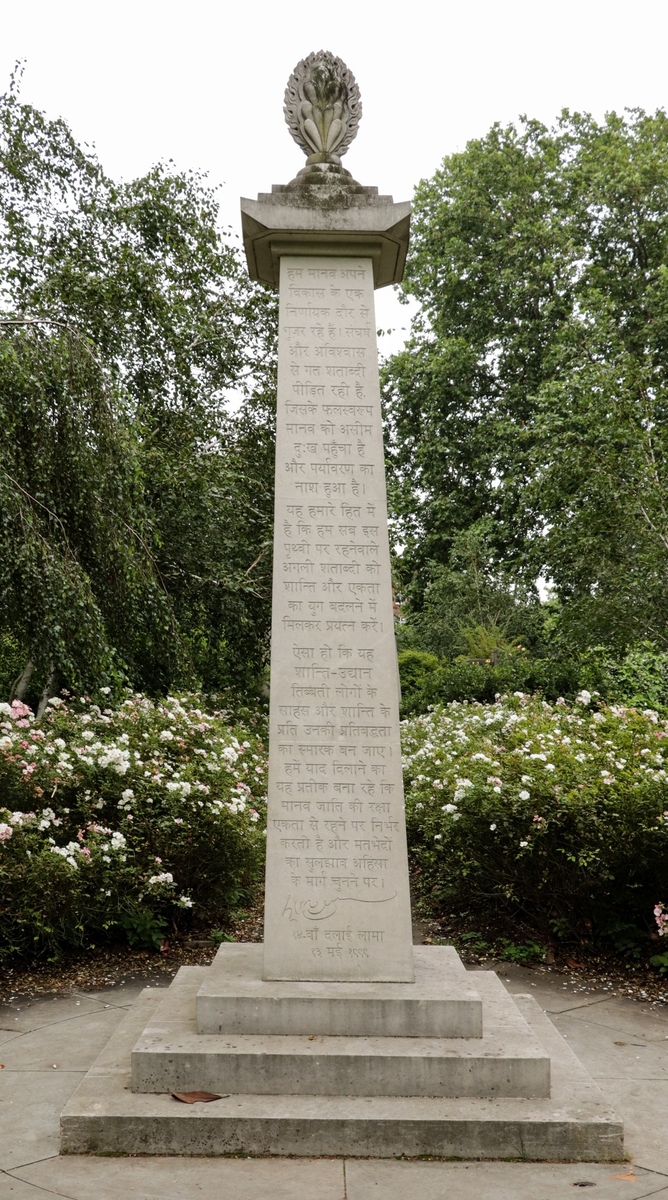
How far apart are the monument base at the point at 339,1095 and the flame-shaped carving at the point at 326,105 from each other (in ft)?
12.8

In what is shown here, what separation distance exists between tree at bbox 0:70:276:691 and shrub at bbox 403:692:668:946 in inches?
121

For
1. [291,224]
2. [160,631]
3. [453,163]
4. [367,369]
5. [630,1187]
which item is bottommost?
[630,1187]

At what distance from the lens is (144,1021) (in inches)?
166

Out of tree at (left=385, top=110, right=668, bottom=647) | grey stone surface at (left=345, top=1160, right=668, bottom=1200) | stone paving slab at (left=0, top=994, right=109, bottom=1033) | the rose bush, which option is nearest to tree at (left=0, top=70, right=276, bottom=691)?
the rose bush

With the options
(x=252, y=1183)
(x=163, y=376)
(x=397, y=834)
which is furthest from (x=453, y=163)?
(x=252, y=1183)

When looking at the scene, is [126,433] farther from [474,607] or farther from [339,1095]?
[474,607]

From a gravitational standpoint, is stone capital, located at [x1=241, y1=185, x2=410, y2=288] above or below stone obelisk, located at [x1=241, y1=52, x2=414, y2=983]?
above

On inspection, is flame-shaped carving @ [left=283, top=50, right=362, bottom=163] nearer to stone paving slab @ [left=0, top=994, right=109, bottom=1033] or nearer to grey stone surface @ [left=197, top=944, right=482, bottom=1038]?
grey stone surface @ [left=197, top=944, right=482, bottom=1038]

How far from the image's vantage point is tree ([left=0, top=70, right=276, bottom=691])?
750 cm

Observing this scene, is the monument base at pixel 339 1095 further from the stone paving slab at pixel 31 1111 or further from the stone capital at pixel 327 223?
the stone capital at pixel 327 223

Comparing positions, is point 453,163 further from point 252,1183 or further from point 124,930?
point 252,1183

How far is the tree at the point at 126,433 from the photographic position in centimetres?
750

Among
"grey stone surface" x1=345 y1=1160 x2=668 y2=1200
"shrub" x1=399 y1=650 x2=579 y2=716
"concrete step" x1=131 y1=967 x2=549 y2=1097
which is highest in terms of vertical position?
"shrub" x1=399 y1=650 x2=579 y2=716

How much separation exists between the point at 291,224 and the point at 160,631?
16.7 feet
